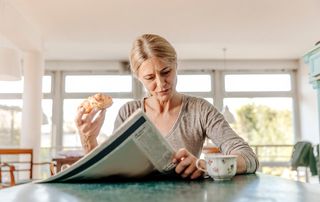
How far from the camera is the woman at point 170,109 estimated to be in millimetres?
1173

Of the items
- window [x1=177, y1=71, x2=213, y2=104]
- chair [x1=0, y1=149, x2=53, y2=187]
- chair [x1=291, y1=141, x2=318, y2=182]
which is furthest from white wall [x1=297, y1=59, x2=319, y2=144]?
chair [x1=0, y1=149, x2=53, y2=187]

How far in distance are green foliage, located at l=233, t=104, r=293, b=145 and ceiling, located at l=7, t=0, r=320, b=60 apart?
4.08ft

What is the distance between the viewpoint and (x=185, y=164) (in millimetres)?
862

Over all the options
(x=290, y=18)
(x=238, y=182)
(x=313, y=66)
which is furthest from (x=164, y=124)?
(x=290, y=18)

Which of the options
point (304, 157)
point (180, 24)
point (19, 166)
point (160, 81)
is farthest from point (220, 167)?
point (19, 166)

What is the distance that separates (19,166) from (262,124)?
14.1 ft

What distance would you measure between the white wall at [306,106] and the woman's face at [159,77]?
4958mm

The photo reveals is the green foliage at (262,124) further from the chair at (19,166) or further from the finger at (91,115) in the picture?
the finger at (91,115)

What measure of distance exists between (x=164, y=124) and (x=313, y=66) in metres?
2.32

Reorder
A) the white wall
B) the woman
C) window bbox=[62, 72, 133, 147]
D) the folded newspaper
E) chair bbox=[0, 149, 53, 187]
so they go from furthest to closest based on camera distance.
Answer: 1. window bbox=[62, 72, 133, 147]
2. the white wall
3. chair bbox=[0, 149, 53, 187]
4. the woman
5. the folded newspaper

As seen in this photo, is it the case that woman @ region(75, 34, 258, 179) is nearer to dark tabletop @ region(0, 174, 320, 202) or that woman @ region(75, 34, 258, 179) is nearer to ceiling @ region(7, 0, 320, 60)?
dark tabletop @ region(0, 174, 320, 202)

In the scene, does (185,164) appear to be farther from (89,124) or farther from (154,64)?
(154,64)

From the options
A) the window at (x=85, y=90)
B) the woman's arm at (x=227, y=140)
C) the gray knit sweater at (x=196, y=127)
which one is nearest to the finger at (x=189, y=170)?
the woman's arm at (x=227, y=140)

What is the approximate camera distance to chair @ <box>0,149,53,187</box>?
11.6 feet
